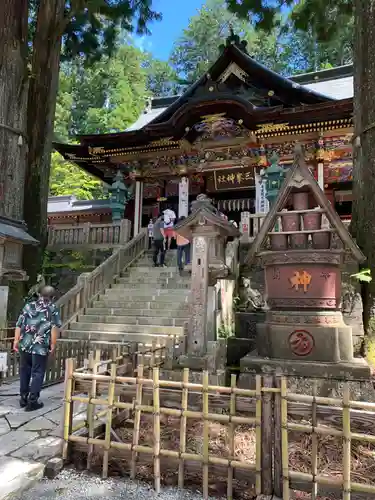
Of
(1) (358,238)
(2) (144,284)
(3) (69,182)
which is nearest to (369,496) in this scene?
(1) (358,238)

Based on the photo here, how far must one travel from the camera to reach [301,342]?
536cm

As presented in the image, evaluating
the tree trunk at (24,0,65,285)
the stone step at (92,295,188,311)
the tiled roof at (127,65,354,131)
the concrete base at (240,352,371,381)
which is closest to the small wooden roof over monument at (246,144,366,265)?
the concrete base at (240,352,371,381)

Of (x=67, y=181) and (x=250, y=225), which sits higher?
(x=67, y=181)

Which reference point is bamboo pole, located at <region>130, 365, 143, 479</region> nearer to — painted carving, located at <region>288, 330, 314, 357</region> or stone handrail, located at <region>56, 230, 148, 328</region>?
painted carving, located at <region>288, 330, 314, 357</region>

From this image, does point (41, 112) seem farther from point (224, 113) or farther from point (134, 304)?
point (224, 113)

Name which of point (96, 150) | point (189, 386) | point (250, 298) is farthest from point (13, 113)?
point (189, 386)

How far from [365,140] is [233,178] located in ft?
29.4

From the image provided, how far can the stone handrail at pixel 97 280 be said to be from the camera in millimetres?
9234

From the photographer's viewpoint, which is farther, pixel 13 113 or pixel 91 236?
pixel 91 236

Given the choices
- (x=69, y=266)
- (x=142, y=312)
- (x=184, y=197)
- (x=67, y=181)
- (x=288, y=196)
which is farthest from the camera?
(x=67, y=181)

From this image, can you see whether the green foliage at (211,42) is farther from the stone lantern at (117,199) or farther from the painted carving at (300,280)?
the painted carving at (300,280)

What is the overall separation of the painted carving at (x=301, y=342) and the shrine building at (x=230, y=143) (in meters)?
8.13

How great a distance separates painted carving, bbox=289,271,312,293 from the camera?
5.47 metres

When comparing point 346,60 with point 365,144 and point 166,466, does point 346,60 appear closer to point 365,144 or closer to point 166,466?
point 365,144
